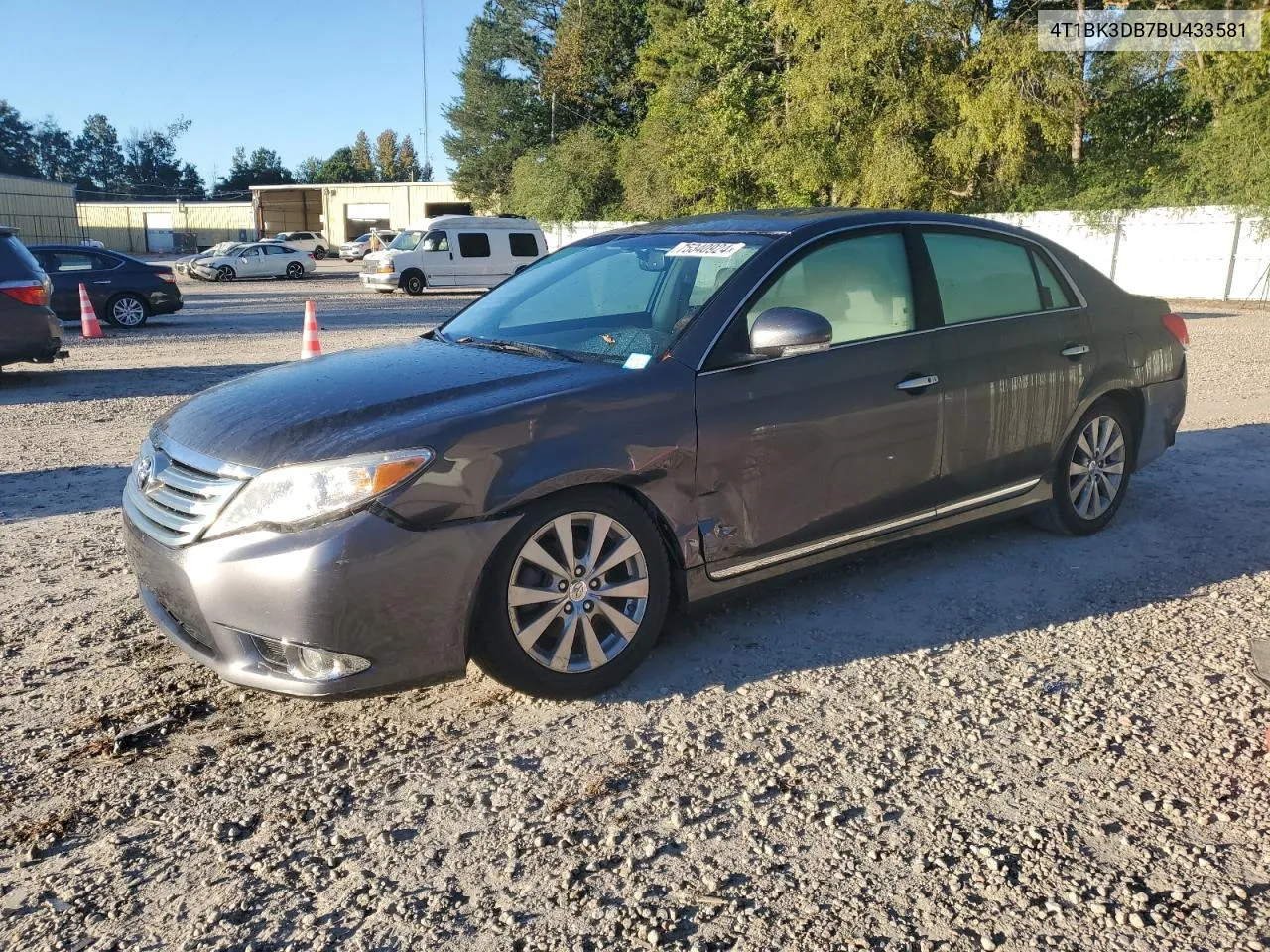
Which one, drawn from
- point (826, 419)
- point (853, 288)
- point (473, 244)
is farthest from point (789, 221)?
point (473, 244)

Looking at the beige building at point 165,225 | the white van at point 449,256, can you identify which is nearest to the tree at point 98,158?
the beige building at point 165,225

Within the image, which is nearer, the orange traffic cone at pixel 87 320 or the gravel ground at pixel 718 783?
the gravel ground at pixel 718 783

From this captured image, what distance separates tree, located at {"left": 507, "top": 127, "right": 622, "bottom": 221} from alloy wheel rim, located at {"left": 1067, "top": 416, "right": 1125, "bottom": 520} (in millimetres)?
49077

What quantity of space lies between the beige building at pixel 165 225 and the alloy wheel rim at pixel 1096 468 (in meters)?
77.7

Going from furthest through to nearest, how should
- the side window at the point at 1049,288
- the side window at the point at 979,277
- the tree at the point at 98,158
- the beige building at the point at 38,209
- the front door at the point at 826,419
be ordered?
the tree at the point at 98,158, the beige building at the point at 38,209, the side window at the point at 1049,288, the side window at the point at 979,277, the front door at the point at 826,419

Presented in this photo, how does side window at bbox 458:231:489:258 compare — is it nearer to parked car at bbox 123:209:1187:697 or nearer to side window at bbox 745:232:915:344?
parked car at bbox 123:209:1187:697

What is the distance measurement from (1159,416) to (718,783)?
12.6 ft

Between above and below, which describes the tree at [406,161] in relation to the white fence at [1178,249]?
above

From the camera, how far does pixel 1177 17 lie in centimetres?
2800

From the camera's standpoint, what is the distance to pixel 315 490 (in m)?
3.17

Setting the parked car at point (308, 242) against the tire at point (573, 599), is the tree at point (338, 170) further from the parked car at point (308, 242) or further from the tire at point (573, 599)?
the tire at point (573, 599)

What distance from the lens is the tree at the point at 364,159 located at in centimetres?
12875

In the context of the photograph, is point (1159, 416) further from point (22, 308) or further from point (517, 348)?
point (22, 308)

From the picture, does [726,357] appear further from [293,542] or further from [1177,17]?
[1177,17]
